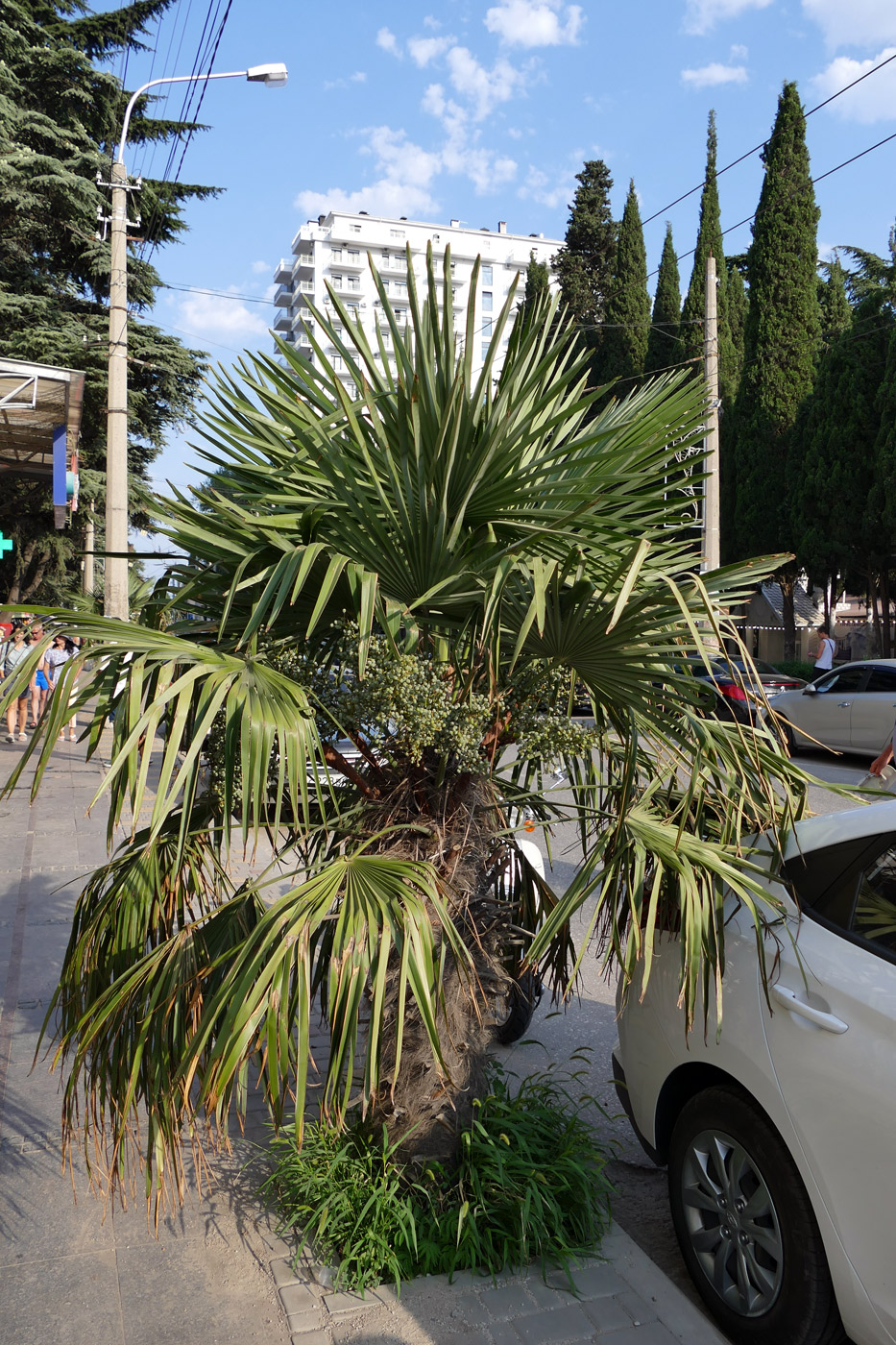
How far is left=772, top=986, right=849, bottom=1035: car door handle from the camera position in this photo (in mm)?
2518

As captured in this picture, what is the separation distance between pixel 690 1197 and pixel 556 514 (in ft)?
6.59

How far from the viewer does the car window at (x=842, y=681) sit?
46.7ft

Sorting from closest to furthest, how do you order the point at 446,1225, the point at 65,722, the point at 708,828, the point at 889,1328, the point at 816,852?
the point at 889,1328 < the point at 65,722 < the point at 816,852 < the point at 446,1225 < the point at 708,828

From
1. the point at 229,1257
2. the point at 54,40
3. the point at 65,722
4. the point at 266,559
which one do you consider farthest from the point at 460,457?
the point at 54,40

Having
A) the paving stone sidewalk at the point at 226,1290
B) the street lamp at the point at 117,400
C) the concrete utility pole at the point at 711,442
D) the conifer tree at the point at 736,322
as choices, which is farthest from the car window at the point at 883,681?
the conifer tree at the point at 736,322

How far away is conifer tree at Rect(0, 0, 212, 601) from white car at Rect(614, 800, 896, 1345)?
862 inches

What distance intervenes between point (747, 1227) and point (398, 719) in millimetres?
1654

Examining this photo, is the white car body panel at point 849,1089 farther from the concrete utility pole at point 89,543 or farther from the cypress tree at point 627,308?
the cypress tree at point 627,308

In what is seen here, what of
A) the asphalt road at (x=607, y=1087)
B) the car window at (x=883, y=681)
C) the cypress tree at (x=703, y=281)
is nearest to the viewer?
the asphalt road at (x=607, y=1087)

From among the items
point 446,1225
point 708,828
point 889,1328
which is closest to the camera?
point 889,1328

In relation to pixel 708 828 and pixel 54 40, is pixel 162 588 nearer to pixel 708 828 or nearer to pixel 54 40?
pixel 708 828

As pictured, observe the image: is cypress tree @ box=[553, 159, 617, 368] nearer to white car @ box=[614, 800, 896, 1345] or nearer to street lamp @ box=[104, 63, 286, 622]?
street lamp @ box=[104, 63, 286, 622]

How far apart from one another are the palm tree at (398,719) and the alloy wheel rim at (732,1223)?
1.38 ft

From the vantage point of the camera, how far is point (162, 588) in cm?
340
